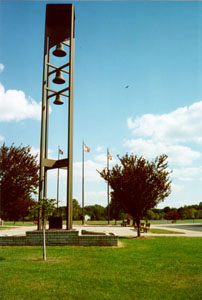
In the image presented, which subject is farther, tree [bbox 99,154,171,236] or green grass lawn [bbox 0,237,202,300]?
tree [bbox 99,154,171,236]

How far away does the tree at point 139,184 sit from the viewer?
18.1 m

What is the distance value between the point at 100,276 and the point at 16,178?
42.7 feet

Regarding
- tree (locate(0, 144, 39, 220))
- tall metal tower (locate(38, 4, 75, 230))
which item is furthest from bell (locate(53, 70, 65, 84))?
tree (locate(0, 144, 39, 220))

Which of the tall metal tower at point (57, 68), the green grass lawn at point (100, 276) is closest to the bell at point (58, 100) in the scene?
the tall metal tower at point (57, 68)

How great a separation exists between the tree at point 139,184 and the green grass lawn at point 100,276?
25.2ft

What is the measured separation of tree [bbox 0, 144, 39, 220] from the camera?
60.2 ft

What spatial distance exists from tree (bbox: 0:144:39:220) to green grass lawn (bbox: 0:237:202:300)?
8.22 metres

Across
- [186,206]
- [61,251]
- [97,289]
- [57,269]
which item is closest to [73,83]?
[61,251]

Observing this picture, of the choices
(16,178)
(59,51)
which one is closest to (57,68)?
(59,51)

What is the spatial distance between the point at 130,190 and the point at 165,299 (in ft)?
42.1

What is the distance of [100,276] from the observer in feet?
23.2

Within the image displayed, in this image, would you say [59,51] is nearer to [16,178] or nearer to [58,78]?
[58,78]

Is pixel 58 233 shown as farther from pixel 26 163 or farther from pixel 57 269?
pixel 26 163

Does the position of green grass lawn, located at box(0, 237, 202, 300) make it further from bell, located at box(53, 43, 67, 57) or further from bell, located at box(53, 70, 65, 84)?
bell, located at box(53, 43, 67, 57)
